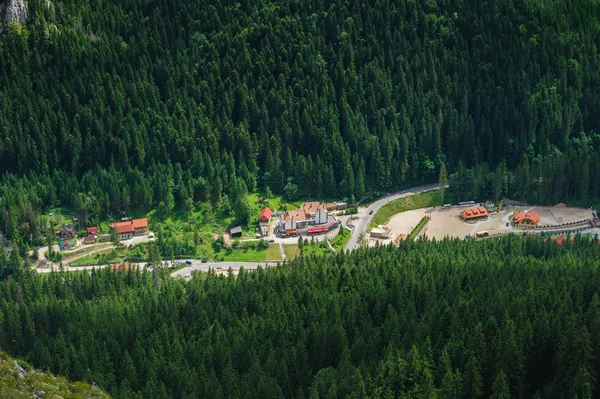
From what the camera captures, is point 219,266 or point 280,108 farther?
point 280,108

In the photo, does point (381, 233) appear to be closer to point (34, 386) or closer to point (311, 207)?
point (311, 207)

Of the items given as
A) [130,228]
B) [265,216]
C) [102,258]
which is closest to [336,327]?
[265,216]

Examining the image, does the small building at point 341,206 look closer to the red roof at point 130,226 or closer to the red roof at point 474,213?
the red roof at point 474,213

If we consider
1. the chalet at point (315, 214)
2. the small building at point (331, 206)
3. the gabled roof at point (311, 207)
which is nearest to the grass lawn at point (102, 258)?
the chalet at point (315, 214)

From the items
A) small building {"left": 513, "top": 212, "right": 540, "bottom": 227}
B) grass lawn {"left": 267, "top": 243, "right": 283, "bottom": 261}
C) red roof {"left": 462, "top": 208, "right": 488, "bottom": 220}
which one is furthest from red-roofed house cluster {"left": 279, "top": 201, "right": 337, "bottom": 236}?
small building {"left": 513, "top": 212, "right": 540, "bottom": 227}

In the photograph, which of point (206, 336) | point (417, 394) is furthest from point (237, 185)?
point (417, 394)
